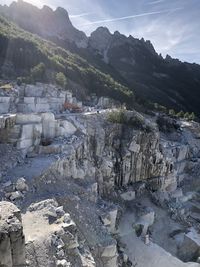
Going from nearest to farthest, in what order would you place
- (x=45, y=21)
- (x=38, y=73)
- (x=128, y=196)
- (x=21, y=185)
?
(x=21, y=185), (x=128, y=196), (x=38, y=73), (x=45, y=21)

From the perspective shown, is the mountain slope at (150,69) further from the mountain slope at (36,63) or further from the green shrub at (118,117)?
the green shrub at (118,117)

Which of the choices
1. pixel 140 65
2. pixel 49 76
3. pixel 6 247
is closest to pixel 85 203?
pixel 6 247

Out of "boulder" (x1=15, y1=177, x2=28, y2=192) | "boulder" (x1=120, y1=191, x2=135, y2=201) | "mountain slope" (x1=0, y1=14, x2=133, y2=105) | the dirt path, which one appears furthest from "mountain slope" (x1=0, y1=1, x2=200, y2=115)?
"boulder" (x1=15, y1=177, x2=28, y2=192)

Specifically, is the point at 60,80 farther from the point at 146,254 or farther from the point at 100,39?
the point at 100,39

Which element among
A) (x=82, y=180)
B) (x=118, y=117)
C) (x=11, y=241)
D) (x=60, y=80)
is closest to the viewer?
(x=11, y=241)

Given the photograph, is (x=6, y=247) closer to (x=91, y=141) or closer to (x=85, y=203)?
(x=85, y=203)

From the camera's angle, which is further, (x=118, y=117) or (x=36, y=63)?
(x=36, y=63)

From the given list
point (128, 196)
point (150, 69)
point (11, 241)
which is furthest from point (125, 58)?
point (11, 241)

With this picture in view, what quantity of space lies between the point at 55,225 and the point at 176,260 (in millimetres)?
9981

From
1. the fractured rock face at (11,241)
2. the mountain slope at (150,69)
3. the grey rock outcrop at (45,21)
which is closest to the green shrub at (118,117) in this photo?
the fractured rock face at (11,241)

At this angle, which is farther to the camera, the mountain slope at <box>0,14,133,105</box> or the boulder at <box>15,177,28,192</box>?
the mountain slope at <box>0,14,133,105</box>

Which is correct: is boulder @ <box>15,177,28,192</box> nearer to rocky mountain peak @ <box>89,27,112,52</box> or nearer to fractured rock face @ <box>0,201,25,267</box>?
fractured rock face @ <box>0,201,25,267</box>

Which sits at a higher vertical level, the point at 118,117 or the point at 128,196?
the point at 118,117

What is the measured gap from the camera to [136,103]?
51.0 meters
